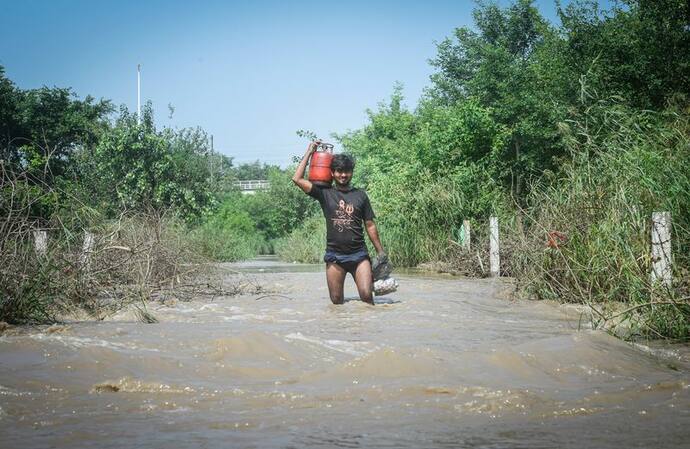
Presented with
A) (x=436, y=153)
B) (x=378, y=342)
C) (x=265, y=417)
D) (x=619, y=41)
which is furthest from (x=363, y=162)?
(x=265, y=417)

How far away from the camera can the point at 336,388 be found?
4758mm

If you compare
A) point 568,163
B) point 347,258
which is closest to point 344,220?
point 347,258

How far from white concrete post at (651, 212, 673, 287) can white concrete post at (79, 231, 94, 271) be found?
620cm

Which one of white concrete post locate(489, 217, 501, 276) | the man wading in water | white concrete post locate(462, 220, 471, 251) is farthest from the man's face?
white concrete post locate(462, 220, 471, 251)

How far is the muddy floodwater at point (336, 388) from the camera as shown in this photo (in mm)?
3666

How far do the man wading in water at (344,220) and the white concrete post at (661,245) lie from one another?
3233 millimetres

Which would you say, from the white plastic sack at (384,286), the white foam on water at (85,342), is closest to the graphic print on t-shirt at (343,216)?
the white plastic sack at (384,286)

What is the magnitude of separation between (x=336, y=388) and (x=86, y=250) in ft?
17.4

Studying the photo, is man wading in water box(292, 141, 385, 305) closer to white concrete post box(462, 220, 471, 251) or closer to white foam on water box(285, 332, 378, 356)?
white foam on water box(285, 332, 378, 356)

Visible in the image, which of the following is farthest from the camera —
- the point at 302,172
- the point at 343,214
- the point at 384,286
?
the point at 384,286

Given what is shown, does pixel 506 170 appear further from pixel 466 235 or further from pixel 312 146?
pixel 312 146

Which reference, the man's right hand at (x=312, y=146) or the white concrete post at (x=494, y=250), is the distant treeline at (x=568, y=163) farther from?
the man's right hand at (x=312, y=146)

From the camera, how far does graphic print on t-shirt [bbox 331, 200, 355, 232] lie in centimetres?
935

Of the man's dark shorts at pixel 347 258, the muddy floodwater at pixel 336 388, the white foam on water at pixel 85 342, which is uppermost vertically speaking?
the man's dark shorts at pixel 347 258
